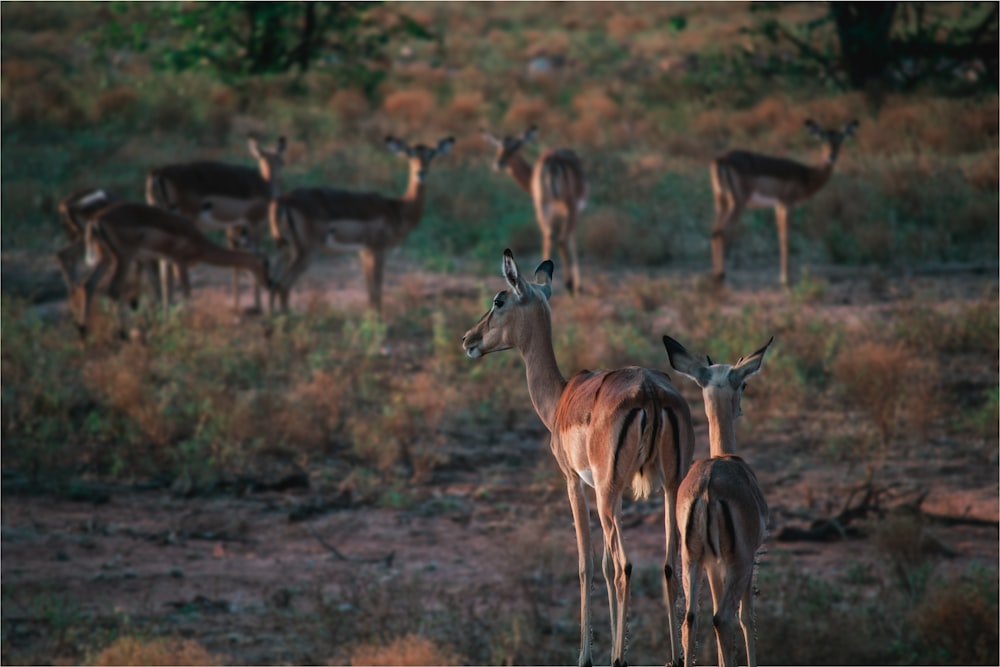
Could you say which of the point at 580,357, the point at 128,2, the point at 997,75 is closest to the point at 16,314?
the point at 580,357

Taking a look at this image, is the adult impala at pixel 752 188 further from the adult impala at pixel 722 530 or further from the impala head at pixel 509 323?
the adult impala at pixel 722 530

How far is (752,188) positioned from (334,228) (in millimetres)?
5486

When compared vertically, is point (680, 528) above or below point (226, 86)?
below

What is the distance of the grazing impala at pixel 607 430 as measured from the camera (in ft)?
16.3

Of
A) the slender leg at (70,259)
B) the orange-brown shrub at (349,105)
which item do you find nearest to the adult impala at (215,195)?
the slender leg at (70,259)

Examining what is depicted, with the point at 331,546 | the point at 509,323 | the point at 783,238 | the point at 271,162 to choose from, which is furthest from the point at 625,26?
the point at 509,323

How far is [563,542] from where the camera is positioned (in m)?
9.84

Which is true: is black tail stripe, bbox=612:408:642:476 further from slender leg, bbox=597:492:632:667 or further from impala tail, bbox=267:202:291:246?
impala tail, bbox=267:202:291:246

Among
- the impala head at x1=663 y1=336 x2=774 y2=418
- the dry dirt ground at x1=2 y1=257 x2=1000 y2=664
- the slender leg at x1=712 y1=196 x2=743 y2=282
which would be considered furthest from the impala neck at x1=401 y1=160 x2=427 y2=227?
the impala head at x1=663 y1=336 x2=774 y2=418

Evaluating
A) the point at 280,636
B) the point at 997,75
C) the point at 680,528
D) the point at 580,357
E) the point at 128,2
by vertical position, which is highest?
the point at 128,2

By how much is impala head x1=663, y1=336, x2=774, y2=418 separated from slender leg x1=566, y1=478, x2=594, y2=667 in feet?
2.52

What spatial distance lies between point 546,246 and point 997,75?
1340cm

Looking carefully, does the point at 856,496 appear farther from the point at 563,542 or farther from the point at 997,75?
the point at 997,75

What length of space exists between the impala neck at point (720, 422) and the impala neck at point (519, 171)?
1435cm
